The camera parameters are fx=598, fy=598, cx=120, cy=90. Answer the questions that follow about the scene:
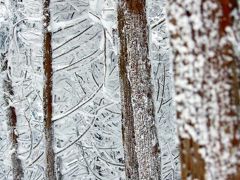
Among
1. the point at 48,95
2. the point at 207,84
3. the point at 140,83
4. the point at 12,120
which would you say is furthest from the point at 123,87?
the point at 12,120

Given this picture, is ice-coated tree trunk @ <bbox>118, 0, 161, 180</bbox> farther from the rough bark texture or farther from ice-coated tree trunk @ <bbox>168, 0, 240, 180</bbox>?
the rough bark texture

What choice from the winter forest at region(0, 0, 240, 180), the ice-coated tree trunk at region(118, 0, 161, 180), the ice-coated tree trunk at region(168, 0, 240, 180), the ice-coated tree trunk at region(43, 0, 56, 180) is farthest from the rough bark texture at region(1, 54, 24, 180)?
the ice-coated tree trunk at region(168, 0, 240, 180)

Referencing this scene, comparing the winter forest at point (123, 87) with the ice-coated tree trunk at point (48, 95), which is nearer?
the winter forest at point (123, 87)

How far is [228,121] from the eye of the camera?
2277mm

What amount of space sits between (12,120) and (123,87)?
823 centimetres

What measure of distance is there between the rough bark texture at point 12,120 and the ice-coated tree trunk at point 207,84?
12.1m

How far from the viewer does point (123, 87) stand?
6.72 metres

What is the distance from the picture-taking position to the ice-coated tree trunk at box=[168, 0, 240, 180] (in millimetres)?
2238

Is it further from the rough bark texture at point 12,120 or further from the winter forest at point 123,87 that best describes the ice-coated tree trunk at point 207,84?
the rough bark texture at point 12,120

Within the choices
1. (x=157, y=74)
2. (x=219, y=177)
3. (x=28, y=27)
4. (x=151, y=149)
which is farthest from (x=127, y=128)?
(x=28, y=27)

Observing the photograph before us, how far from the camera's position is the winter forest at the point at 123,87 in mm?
2281

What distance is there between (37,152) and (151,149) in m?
8.82

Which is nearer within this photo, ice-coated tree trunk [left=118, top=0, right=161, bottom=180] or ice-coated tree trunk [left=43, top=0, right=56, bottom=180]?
ice-coated tree trunk [left=118, top=0, right=161, bottom=180]

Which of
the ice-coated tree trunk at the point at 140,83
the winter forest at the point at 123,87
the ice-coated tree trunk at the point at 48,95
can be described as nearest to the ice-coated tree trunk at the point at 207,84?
the winter forest at the point at 123,87
